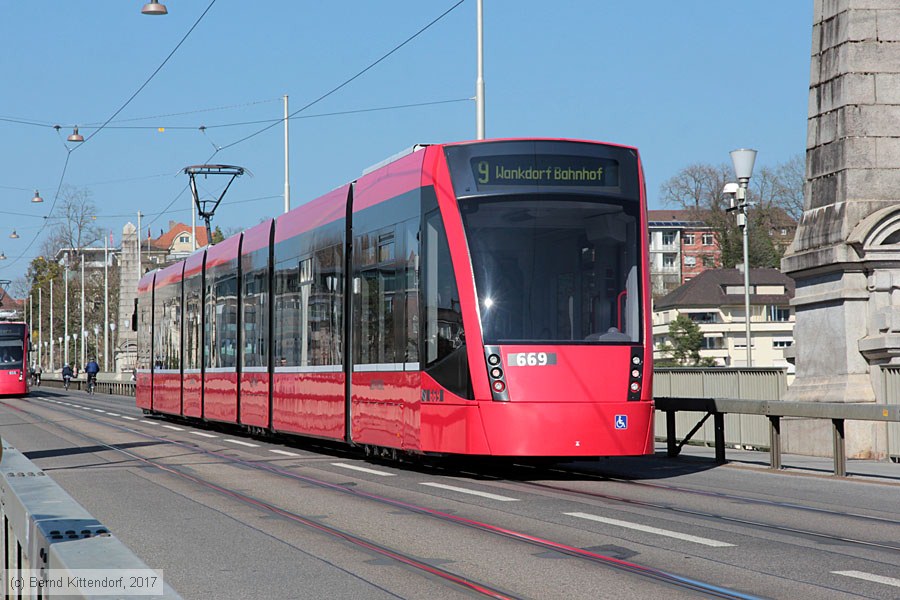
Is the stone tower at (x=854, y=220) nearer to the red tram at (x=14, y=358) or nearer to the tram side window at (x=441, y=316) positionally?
the tram side window at (x=441, y=316)

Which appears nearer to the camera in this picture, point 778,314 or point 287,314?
point 287,314

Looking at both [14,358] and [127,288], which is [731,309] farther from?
[14,358]

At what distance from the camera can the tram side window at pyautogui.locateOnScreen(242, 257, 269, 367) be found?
72.9 ft

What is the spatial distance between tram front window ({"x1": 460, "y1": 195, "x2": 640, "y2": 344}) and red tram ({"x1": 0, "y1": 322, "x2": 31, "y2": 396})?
162 feet

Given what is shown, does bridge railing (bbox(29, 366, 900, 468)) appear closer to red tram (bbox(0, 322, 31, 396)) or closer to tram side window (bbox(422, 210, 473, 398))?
tram side window (bbox(422, 210, 473, 398))

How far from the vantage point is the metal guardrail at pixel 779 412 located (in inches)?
574

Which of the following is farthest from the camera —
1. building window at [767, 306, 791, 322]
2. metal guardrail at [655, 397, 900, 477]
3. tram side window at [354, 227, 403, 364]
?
building window at [767, 306, 791, 322]

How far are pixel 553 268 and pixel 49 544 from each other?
10354mm

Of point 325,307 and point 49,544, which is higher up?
point 325,307

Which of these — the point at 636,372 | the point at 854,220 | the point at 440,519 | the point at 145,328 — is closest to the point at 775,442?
the point at 636,372

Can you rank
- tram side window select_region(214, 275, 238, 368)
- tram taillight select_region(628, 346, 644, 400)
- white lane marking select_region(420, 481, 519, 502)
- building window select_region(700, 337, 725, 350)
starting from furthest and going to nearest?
building window select_region(700, 337, 725, 350) < tram side window select_region(214, 275, 238, 368) < tram taillight select_region(628, 346, 644, 400) < white lane marking select_region(420, 481, 519, 502)

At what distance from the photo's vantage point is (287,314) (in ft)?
67.6

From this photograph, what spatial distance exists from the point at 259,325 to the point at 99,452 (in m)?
3.35

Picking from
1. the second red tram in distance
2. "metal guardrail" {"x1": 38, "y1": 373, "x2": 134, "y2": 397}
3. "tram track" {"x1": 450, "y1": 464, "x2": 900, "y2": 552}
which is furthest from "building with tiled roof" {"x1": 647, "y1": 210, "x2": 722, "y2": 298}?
"tram track" {"x1": 450, "y1": 464, "x2": 900, "y2": 552}
